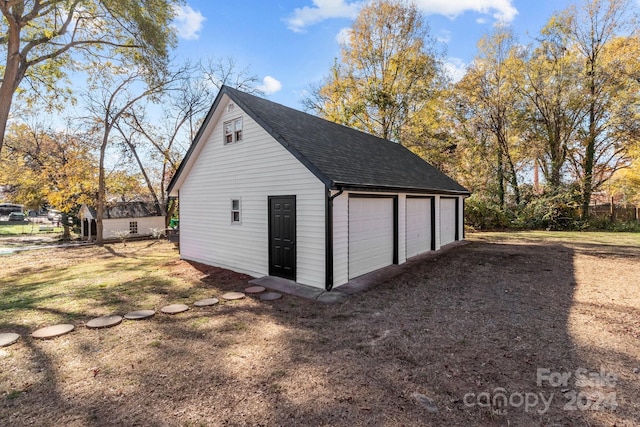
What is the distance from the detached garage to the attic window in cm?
3

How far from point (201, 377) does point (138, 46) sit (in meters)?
13.1

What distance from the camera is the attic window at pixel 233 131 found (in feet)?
30.2

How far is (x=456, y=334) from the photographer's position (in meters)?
4.82

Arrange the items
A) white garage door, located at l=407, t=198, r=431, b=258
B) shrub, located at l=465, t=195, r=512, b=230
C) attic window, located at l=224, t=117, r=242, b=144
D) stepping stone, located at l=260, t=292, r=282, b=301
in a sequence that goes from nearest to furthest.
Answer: stepping stone, located at l=260, t=292, r=282, b=301 → attic window, located at l=224, t=117, r=242, b=144 → white garage door, located at l=407, t=198, r=431, b=258 → shrub, located at l=465, t=195, r=512, b=230

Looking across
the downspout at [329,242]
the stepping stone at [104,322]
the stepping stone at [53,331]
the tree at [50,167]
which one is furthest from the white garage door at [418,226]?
the tree at [50,167]

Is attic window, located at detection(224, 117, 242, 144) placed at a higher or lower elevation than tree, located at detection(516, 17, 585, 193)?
lower

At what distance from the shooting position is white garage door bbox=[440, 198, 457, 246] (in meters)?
13.7

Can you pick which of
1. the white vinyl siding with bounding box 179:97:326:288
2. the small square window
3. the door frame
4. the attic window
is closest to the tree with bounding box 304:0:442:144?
the attic window

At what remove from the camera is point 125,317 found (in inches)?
220

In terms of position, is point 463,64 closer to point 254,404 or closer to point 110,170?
point 254,404

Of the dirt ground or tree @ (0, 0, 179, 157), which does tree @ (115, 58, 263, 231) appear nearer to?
tree @ (0, 0, 179, 157)

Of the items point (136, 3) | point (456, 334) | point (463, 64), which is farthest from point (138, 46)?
point (463, 64)

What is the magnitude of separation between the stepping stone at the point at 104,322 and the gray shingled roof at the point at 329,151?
189 inches

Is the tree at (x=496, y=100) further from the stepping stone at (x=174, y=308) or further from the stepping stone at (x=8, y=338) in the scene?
the stepping stone at (x=8, y=338)
